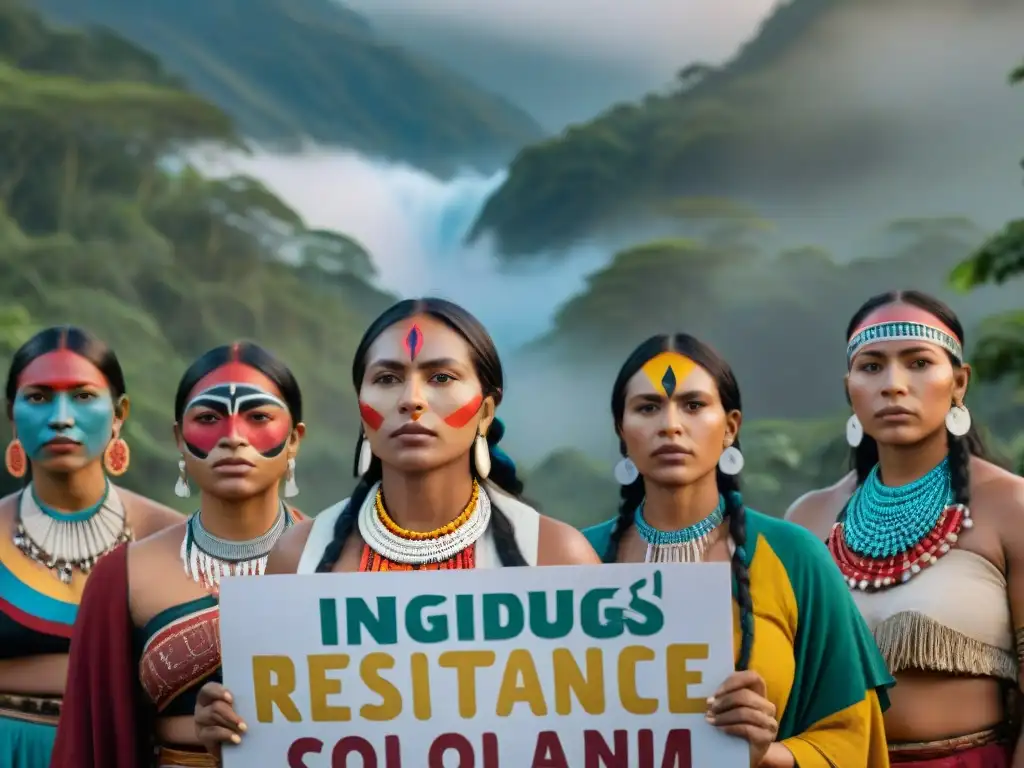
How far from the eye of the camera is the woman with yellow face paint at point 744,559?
3277mm

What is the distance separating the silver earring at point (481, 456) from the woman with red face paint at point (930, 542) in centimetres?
126

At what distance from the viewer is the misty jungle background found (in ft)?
35.4

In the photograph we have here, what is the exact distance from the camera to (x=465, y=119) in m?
11.3

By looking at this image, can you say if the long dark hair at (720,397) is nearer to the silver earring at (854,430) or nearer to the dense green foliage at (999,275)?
the silver earring at (854,430)

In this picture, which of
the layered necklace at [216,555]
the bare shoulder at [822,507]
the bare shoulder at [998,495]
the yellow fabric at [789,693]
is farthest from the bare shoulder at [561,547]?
the bare shoulder at [998,495]

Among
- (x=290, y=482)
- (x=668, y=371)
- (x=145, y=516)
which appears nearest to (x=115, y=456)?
(x=145, y=516)

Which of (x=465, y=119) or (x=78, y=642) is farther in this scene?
(x=465, y=119)

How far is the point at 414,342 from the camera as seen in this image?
3.30 meters

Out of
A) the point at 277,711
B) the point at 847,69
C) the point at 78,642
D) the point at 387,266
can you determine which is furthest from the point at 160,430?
the point at 277,711

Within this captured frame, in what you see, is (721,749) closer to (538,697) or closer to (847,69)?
(538,697)

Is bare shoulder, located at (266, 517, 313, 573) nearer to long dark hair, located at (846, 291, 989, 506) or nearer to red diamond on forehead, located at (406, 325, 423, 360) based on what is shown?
red diamond on forehead, located at (406, 325, 423, 360)

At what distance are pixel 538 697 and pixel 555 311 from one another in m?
7.64

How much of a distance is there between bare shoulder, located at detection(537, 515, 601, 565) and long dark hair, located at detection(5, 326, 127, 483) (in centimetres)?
191

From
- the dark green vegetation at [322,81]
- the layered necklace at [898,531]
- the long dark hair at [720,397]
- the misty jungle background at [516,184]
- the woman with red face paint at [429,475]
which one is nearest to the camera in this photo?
the woman with red face paint at [429,475]
